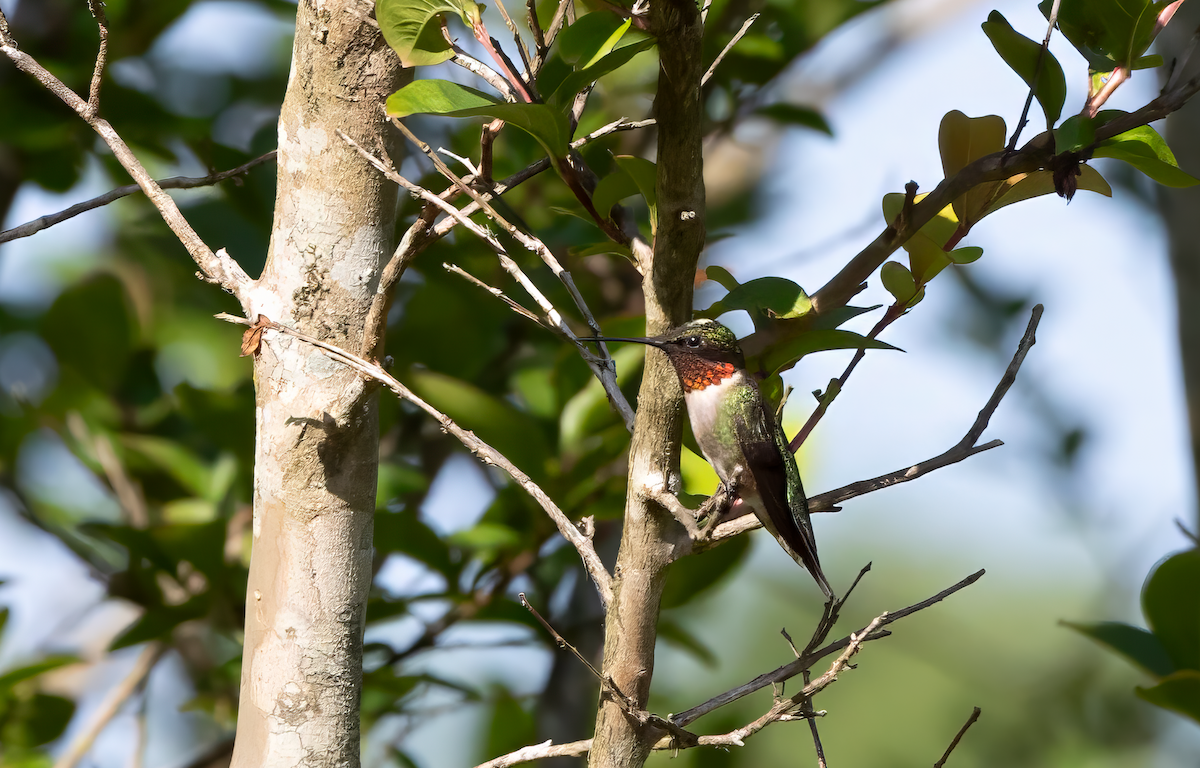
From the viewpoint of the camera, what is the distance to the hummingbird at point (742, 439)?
1.19m

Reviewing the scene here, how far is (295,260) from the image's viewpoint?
112cm

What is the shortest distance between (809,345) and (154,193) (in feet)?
2.54

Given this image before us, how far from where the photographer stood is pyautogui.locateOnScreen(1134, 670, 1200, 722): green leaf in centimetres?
154

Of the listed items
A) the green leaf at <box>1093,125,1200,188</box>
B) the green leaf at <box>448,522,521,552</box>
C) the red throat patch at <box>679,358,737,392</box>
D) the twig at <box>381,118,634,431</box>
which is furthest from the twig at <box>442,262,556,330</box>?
the green leaf at <box>448,522,521,552</box>

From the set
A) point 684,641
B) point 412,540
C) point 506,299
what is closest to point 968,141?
point 506,299

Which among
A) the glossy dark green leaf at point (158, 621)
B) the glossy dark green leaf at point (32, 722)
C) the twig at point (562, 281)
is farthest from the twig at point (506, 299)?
the glossy dark green leaf at point (32, 722)

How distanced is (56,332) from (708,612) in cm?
207

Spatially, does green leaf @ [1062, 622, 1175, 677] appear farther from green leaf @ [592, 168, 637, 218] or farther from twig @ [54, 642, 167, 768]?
twig @ [54, 642, 167, 768]

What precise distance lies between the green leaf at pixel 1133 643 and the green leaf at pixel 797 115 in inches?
45.9

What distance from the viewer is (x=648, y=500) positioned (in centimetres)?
94

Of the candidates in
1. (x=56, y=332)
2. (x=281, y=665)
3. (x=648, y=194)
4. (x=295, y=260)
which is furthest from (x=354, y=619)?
(x=56, y=332)

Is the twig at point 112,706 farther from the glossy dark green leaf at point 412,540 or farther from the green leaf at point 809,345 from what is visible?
the green leaf at point 809,345

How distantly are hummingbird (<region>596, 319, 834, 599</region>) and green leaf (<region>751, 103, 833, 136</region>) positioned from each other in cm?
85

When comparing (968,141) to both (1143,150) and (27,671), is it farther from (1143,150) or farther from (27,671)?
(27,671)
